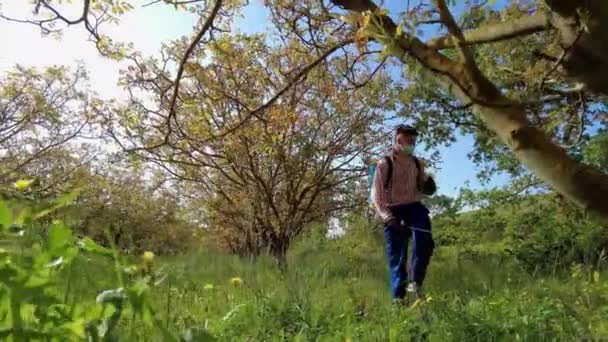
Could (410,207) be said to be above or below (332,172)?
below

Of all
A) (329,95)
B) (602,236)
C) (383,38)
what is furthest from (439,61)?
(329,95)

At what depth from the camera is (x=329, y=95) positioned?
381 inches

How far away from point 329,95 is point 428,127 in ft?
9.24

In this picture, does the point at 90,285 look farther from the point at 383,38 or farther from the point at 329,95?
the point at 329,95

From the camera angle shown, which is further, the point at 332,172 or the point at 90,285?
the point at 332,172

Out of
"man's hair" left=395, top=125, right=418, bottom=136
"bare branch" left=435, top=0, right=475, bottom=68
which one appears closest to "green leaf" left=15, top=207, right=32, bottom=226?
"bare branch" left=435, top=0, right=475, bottom=68

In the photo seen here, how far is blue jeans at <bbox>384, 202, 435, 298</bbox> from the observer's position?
507 centimetres

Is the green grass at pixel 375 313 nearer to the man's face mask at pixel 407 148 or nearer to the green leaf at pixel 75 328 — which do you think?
the green leaf at pixel 75 328

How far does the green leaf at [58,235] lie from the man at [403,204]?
4415 mm

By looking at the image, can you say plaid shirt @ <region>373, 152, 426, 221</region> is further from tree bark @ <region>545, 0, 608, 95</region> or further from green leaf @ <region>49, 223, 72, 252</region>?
green leaf @ <region>49, 223, 72, 252</region>

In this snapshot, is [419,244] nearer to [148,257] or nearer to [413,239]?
[413,239]

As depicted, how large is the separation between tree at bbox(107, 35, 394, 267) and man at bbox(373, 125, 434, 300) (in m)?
3.11

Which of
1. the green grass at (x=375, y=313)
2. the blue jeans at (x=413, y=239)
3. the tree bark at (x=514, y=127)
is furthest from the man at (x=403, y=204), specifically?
the tree bark at (x=514, y=127)

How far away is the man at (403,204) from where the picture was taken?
5.14m
